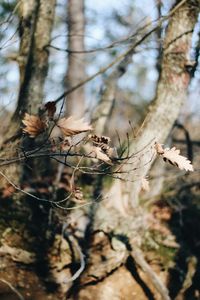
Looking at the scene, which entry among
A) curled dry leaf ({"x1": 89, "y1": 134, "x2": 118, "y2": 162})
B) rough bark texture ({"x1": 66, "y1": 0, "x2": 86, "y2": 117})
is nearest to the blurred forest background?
curled dry leaf ({"x1": 89, "y1": 134, "x2": 118, "y2": 162})

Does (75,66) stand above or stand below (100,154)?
above

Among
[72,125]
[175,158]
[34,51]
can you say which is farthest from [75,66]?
[72,125]

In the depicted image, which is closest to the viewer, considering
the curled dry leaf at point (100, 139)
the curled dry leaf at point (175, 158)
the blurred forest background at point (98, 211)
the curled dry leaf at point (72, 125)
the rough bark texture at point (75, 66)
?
the curled dry leaf at point (72, 125)

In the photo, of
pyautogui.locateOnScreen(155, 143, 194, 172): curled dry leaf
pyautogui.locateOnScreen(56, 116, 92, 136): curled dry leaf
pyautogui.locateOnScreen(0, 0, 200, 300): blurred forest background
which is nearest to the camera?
pyautogui.locateOnScreen(56, 116, 92, 136): curled dry leaf

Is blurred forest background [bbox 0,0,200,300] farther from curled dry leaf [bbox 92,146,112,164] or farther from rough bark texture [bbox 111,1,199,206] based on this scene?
curled dry leaf [bbox 92,146,112,164]

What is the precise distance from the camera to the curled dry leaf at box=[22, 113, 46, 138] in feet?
6.69

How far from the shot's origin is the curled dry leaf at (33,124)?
204 cm

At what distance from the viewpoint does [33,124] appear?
205 cm

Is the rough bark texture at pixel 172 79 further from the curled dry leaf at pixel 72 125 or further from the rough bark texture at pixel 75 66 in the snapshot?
the rough bark texture at pixel 75 66

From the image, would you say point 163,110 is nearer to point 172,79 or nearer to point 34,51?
point 172,79

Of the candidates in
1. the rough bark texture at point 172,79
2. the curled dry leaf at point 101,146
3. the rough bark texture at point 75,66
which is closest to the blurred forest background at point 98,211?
the rough bark texture at point 172,79

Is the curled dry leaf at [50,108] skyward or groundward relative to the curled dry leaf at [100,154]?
skyward

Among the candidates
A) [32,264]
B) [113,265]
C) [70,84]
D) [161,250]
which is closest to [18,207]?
[32,264]

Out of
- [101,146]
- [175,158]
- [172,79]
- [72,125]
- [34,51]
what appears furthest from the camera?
[34,51]
